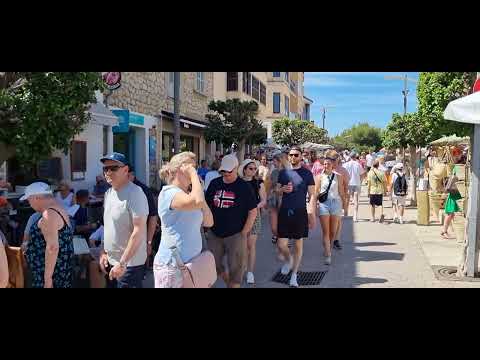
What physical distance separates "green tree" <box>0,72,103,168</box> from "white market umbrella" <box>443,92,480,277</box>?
4.09 meters

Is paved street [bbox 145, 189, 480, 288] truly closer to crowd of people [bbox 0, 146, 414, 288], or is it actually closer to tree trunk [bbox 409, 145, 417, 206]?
crowd of people [bbox 0, 146, 414, 288]

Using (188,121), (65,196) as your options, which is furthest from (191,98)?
(65,196)

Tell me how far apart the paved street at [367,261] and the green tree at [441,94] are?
2183 millimetres

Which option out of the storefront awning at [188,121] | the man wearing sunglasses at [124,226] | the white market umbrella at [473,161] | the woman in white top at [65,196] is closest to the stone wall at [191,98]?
the storefront awning at [188,121]

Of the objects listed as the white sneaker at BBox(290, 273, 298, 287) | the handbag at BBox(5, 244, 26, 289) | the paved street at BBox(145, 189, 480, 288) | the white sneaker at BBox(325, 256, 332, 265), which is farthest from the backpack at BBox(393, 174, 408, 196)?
the handbag at BBox(5, 244, 26, 289)

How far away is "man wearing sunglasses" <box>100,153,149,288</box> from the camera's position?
154 inches

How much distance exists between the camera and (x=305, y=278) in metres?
6.79

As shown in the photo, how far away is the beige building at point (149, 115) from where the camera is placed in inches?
533

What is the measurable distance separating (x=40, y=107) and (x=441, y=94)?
25.5 ft

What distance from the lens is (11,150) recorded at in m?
5.77

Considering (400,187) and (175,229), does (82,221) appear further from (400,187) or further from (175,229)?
(400,187)
